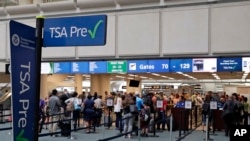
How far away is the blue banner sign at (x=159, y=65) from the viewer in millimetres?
16094

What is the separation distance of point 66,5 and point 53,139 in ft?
26.3

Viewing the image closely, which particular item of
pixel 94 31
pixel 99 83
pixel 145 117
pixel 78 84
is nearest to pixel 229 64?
pixel 145 117

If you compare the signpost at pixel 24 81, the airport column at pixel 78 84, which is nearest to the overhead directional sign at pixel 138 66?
the airport column at pixel 78 84

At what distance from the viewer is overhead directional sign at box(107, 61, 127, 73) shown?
16.8 metres

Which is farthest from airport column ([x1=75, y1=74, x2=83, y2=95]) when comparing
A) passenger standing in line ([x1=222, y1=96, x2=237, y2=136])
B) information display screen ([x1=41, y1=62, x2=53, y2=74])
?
passenger standing in line ([x1=222, y1=96, x2=237, y2=136])

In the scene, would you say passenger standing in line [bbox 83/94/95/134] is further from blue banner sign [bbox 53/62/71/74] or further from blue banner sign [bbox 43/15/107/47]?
blue banner sign [bbox 43/15/107/47]

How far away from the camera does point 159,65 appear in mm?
16203

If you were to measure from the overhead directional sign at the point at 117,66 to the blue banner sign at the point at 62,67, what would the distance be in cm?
233

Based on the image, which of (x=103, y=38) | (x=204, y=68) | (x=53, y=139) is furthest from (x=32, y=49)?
(x=204, y=68)

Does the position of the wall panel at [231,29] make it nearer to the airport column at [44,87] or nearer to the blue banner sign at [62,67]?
the blue banner sign at [62,67]

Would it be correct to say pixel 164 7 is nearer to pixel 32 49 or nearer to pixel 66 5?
pixel 66 5

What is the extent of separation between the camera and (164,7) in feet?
53.0

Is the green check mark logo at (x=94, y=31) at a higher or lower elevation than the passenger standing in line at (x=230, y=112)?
higher

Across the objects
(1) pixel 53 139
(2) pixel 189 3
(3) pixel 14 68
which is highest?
(2) pixel 189 3
